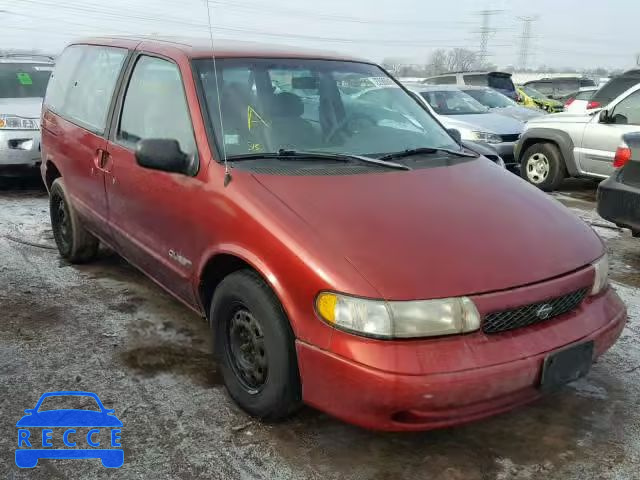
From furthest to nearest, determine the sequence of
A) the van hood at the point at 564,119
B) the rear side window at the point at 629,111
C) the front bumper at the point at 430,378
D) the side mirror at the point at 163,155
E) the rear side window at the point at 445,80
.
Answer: the rear side window at the point at 445,80 < the van hood at the point at 564,119 < the rear side window at the point at 629,111 < the side mirror at the point at 163,155 < the front bumper at the point at 430,378

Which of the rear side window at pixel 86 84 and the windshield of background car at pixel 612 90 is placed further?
the windshield of background car at pixel 612 90

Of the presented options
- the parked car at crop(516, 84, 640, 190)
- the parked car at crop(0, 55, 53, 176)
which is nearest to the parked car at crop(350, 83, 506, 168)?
the parked car at crop(516, 84, 640, 190)

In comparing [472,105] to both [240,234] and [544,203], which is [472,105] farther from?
[240,234]

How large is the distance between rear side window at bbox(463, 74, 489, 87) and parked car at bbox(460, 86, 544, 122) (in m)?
6.24

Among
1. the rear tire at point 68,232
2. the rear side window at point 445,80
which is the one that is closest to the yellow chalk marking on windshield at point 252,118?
the rear tire at point 68,232

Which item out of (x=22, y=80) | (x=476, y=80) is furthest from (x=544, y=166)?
(x=476, y=80)

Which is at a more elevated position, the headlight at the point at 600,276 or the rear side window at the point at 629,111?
the rear side window at the point at 629,111

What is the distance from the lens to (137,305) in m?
4.20

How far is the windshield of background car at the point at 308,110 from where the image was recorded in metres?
3.18

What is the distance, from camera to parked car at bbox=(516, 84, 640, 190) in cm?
754

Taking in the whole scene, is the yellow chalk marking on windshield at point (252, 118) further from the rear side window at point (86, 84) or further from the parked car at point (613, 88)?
the parked car at point (613, 88)

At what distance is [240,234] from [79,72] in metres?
2.77

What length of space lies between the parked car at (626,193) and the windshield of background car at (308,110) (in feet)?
6.90

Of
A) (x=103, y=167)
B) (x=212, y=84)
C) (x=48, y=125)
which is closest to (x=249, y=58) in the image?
(x=212, y=84)
